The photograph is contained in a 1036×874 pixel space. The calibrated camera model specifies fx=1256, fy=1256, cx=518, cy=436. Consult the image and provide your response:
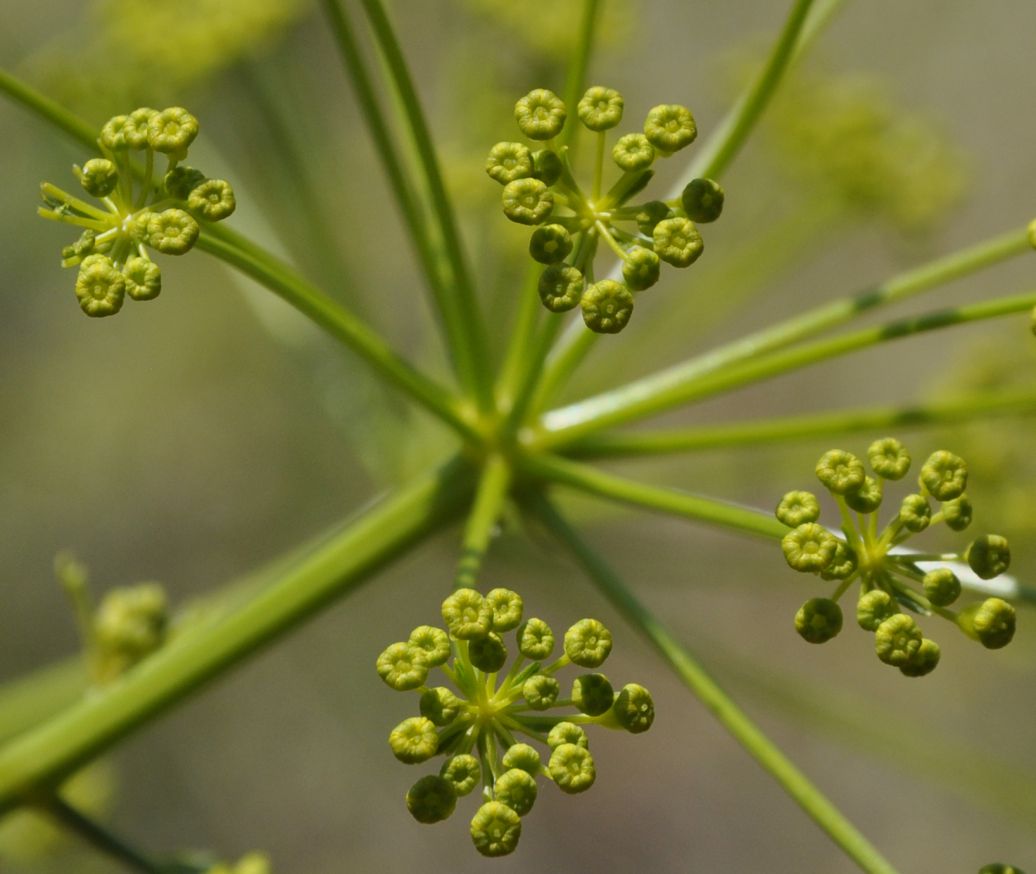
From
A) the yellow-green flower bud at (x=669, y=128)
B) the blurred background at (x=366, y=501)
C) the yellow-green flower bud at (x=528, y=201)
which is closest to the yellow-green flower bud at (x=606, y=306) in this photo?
the yellow-green flower bud at (x=528, y=201)

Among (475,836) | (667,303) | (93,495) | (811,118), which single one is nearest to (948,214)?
(811,118)

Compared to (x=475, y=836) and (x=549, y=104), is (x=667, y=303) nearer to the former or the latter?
(x=549, y=104)

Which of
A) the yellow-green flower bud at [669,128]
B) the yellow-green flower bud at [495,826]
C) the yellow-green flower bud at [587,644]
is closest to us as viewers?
the yellow-green flower bud at [495,826]

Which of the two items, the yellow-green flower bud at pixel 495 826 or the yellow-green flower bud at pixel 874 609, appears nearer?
the yellow-green flower bud at pixel 495 826

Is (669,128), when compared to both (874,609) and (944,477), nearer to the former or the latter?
(944,477)

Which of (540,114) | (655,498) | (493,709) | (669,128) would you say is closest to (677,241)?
(669,128)

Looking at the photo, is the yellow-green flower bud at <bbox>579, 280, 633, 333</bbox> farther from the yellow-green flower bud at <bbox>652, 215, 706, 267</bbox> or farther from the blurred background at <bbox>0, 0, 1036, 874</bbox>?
the blurred background at <bbox>0, 0, 1036, 874</bbox>

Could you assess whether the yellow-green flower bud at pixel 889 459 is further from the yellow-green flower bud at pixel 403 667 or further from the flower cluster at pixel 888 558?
the yellow-green flower bud at pixel 403 667

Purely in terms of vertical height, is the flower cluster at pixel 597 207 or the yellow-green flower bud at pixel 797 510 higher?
the flower cluster at pixel 597 207
